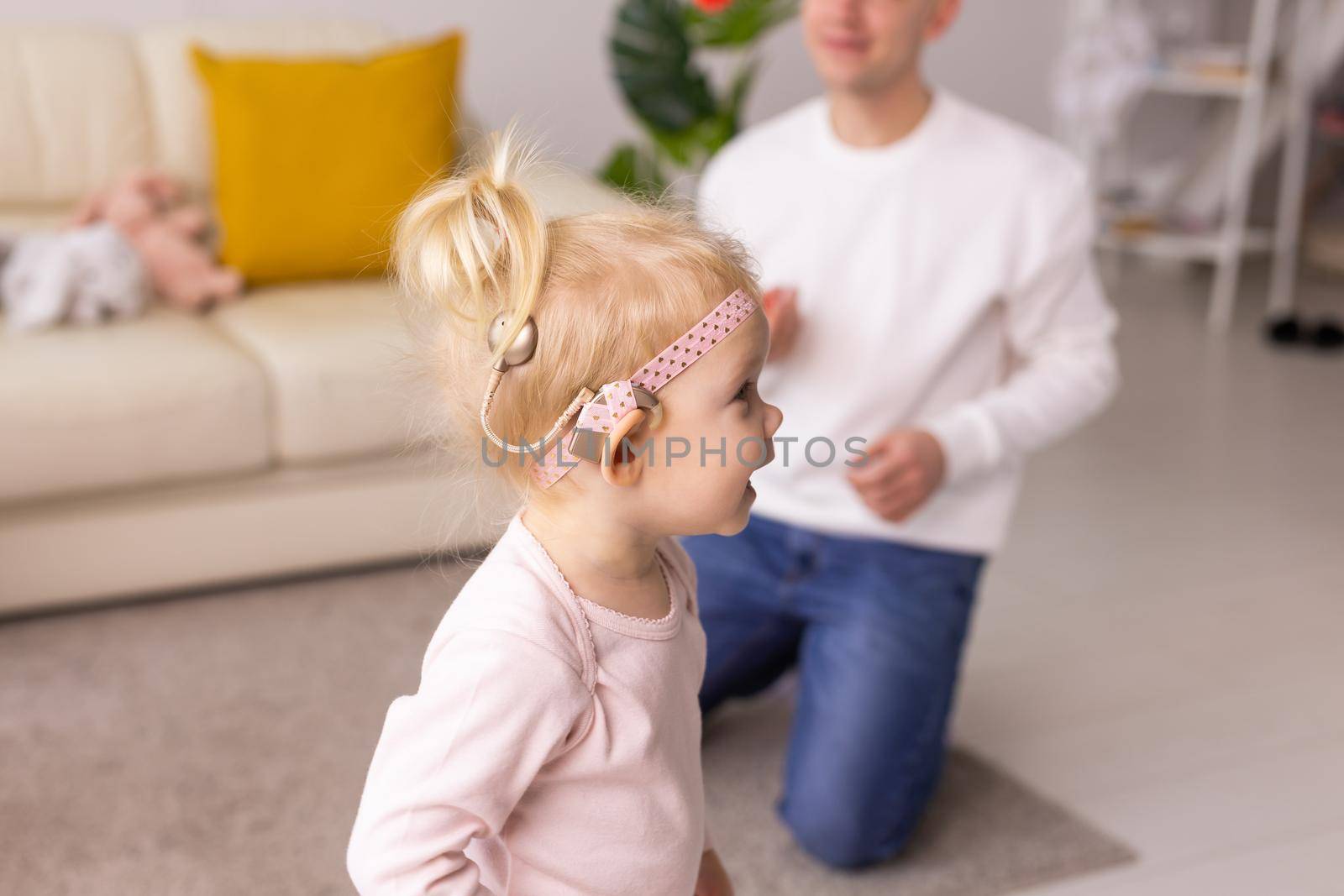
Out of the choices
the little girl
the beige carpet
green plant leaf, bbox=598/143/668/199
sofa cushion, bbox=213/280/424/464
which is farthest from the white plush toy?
the little girl

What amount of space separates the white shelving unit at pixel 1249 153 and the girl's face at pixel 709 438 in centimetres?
373

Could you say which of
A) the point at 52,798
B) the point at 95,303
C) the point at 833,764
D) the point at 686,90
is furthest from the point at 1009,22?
the point at 52,798

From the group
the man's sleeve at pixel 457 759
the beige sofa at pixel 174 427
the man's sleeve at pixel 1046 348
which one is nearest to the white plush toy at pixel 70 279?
the beige sofa at pixel 174 427

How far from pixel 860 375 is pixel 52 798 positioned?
1136 mm

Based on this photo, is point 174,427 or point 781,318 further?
point 174,427

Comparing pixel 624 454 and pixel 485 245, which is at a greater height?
pixel 485 245

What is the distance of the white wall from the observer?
3.35 meters

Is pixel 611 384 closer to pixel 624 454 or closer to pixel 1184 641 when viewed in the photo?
pixel 624 454

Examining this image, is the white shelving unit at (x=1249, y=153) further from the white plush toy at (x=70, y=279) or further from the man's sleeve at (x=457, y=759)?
the man's sleeve at (x=457, y=759)

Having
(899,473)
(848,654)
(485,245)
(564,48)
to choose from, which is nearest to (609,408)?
(485,245)

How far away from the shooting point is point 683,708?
3.40ft

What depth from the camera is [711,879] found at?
1.15m

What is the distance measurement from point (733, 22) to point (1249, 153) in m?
2.00

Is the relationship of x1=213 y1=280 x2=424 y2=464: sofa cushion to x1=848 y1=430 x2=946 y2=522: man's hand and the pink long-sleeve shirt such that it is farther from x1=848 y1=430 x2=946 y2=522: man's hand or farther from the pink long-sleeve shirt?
the pink long-sleeve shirt
